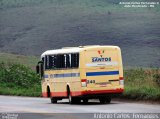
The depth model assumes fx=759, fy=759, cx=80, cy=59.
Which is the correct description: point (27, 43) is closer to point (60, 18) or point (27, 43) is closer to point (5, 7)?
point (60, 18)

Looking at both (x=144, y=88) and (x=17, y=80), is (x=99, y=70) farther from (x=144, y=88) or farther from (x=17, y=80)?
(x=17, y=80)

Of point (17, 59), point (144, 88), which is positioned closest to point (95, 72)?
point (144, 88)

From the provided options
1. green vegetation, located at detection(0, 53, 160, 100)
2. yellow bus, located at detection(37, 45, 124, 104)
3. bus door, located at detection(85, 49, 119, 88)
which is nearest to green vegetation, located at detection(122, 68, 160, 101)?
green vegetation, located at detection(0, 53, 160, 100)

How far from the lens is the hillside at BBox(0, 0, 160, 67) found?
97688 millimetres

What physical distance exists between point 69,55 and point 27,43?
72.2 metres

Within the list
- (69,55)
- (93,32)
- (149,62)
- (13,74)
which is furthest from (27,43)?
(69,55)

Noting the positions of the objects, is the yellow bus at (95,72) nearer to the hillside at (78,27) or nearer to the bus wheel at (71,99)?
the bus wheel at (71,99)

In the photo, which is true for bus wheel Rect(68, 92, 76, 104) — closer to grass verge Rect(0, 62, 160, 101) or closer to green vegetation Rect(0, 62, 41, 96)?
grass verge Rect(0, 62, 160, 101)

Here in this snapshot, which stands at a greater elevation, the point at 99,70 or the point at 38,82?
the point at 99,70

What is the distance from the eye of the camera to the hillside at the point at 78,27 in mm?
97688

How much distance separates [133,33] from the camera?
335 feet

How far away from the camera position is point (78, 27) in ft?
355

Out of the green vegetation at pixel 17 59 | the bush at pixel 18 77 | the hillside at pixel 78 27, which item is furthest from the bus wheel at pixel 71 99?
the hillside at pixel 78 27

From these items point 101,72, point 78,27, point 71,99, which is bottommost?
point 71,99
